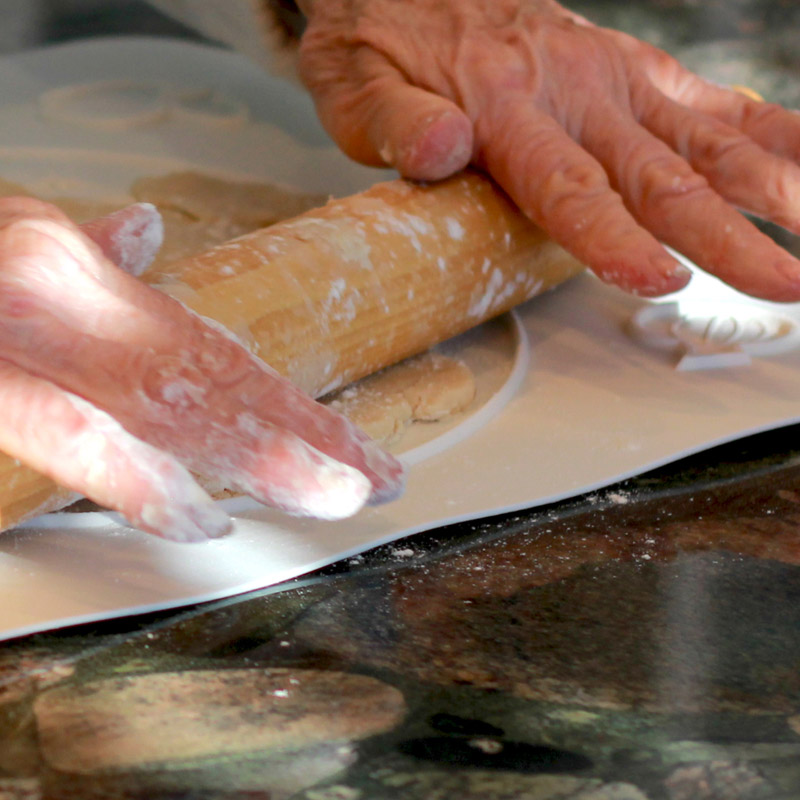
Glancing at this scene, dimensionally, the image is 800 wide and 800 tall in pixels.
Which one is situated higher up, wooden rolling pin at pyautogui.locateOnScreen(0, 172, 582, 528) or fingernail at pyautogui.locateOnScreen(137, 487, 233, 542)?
wooden rolling pin at pyautogui.locateOnScreen(0, 172, 582, 528)

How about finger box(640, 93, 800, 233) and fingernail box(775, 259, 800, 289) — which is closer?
fingernail box(775, 259, 800, 289)

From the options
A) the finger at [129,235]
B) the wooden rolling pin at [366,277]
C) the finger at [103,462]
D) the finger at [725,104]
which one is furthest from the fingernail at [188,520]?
the finger at [725,104]

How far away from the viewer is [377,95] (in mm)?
1274

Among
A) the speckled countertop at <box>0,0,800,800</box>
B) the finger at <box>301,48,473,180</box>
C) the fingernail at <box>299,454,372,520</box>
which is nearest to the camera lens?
the speckled countertop at <box>0,0,800,800</box>

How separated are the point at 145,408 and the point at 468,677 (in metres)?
0.30

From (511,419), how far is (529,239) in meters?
0.31

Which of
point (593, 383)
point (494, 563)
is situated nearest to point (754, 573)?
point (494, 563)

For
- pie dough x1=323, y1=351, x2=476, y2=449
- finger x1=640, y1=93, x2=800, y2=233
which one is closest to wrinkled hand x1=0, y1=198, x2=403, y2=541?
pie dough x1=323, y1=351, x2=476, y2=449

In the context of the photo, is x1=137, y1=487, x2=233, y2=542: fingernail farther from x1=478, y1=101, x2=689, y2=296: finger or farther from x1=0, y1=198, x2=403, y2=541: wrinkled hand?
x1=478, y1=101, x2=689, y2=296: finger

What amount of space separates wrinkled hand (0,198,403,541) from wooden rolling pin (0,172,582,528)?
15 centimetres

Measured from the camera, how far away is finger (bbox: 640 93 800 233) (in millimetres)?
1174

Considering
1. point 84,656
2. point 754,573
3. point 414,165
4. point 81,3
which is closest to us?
point 84,656

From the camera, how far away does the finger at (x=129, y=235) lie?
2.83 ft

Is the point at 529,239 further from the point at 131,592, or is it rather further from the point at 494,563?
the point at 131,592
